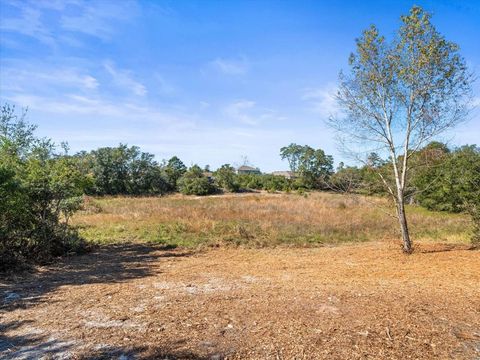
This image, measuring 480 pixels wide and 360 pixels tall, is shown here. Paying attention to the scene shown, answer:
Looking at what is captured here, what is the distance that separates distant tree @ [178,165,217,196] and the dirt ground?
34.3 meters

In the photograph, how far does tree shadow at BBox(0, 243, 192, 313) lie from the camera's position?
5.73 meters

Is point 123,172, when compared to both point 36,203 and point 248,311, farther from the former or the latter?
point 248,311

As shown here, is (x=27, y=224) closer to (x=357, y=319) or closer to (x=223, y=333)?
(x=223, y=333)

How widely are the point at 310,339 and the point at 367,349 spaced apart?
585 mm

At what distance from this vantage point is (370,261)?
327 inches

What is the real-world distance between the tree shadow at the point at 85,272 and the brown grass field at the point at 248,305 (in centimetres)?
3

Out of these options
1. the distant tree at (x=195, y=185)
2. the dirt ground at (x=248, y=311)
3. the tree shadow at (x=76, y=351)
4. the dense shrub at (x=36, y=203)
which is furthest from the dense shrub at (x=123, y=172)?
the tree shadow at (x=76, y=351)

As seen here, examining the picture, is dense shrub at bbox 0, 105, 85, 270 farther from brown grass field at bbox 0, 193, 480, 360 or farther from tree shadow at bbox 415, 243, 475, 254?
tree shadow at bbox 415, 243, 475, 254

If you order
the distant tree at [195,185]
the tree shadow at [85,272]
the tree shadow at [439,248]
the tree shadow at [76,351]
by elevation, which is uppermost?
the distant tree at [195,185]

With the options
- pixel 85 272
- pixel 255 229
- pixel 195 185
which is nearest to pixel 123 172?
pixel 195 185

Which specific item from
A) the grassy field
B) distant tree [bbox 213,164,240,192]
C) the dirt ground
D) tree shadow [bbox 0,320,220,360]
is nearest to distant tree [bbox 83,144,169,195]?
distant tree [bbox 213,164,240,192]

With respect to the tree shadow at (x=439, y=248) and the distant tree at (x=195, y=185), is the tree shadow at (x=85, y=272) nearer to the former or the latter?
the tree shadow at (x=439, y=248)

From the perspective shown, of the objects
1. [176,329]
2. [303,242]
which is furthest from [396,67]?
[176,329]

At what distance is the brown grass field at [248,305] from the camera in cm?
360
